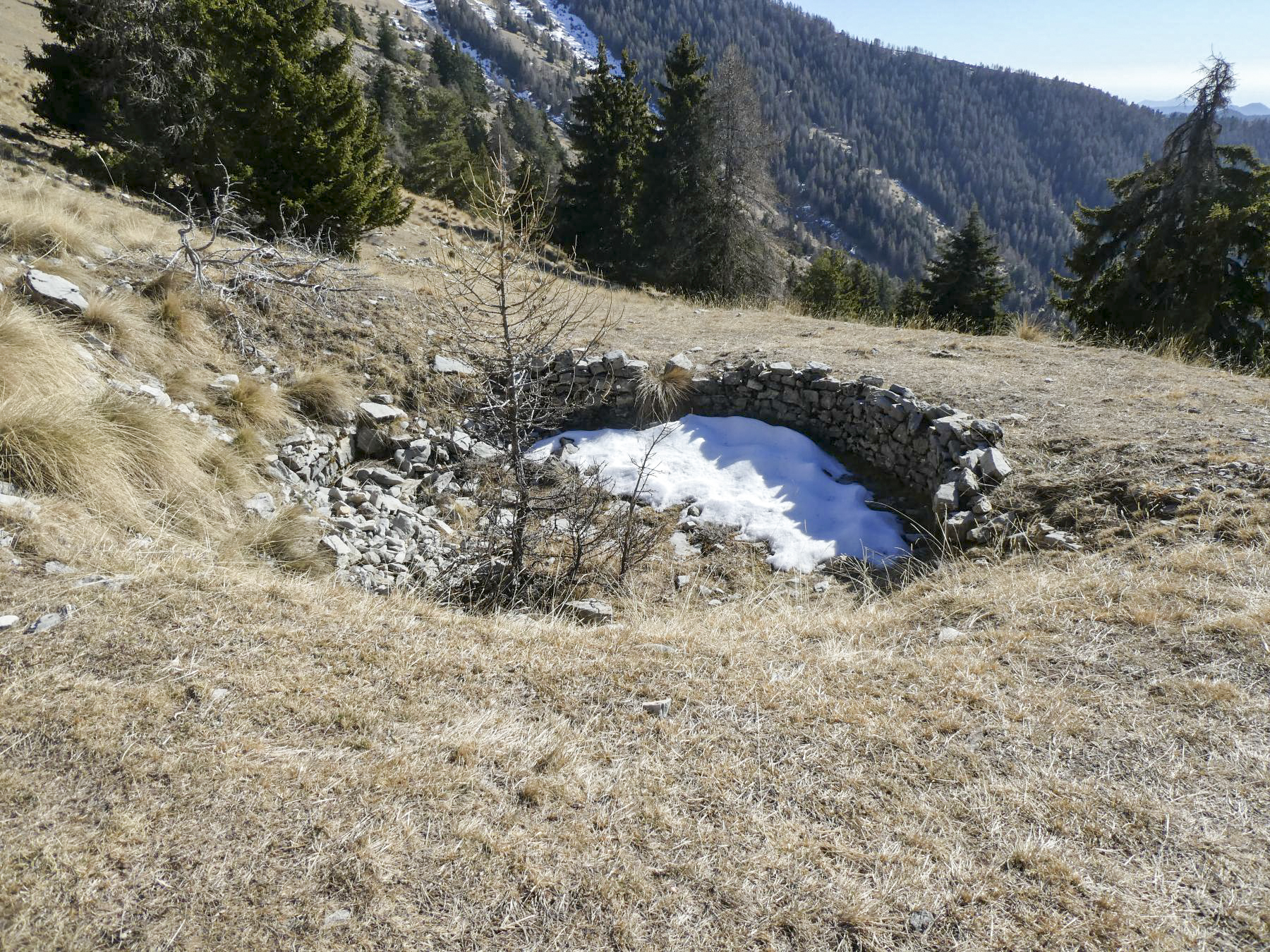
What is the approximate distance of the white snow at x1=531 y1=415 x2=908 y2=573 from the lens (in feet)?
21.0

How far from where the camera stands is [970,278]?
75.0 ft

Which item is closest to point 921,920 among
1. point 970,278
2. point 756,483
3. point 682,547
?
point 682,547

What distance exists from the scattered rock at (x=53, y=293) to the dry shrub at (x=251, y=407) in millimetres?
1337

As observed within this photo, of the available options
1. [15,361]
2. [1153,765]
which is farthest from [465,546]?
[1153,765]

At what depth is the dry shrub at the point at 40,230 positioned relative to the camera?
21.2 feet

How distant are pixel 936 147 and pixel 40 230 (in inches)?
8336

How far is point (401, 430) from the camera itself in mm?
7512

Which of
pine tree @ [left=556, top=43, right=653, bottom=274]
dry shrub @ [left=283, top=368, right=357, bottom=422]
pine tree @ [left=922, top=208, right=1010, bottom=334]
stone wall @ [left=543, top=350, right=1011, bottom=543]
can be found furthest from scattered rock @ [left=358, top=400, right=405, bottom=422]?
pine tree @ [left=922, top=208, right=1010, bottom=334]

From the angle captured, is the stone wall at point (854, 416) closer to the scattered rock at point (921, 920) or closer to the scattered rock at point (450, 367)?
the scattered rock at point (450, 367)

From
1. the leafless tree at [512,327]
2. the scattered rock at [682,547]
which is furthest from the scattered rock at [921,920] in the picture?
the scattered rock at [682,547]

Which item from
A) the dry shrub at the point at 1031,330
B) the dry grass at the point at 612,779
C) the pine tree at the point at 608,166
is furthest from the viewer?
the pine tree at the point at 608,166

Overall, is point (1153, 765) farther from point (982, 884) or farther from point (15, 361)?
point (15, 361)

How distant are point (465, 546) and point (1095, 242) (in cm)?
1735

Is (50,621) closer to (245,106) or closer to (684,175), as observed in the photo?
(245,106)
